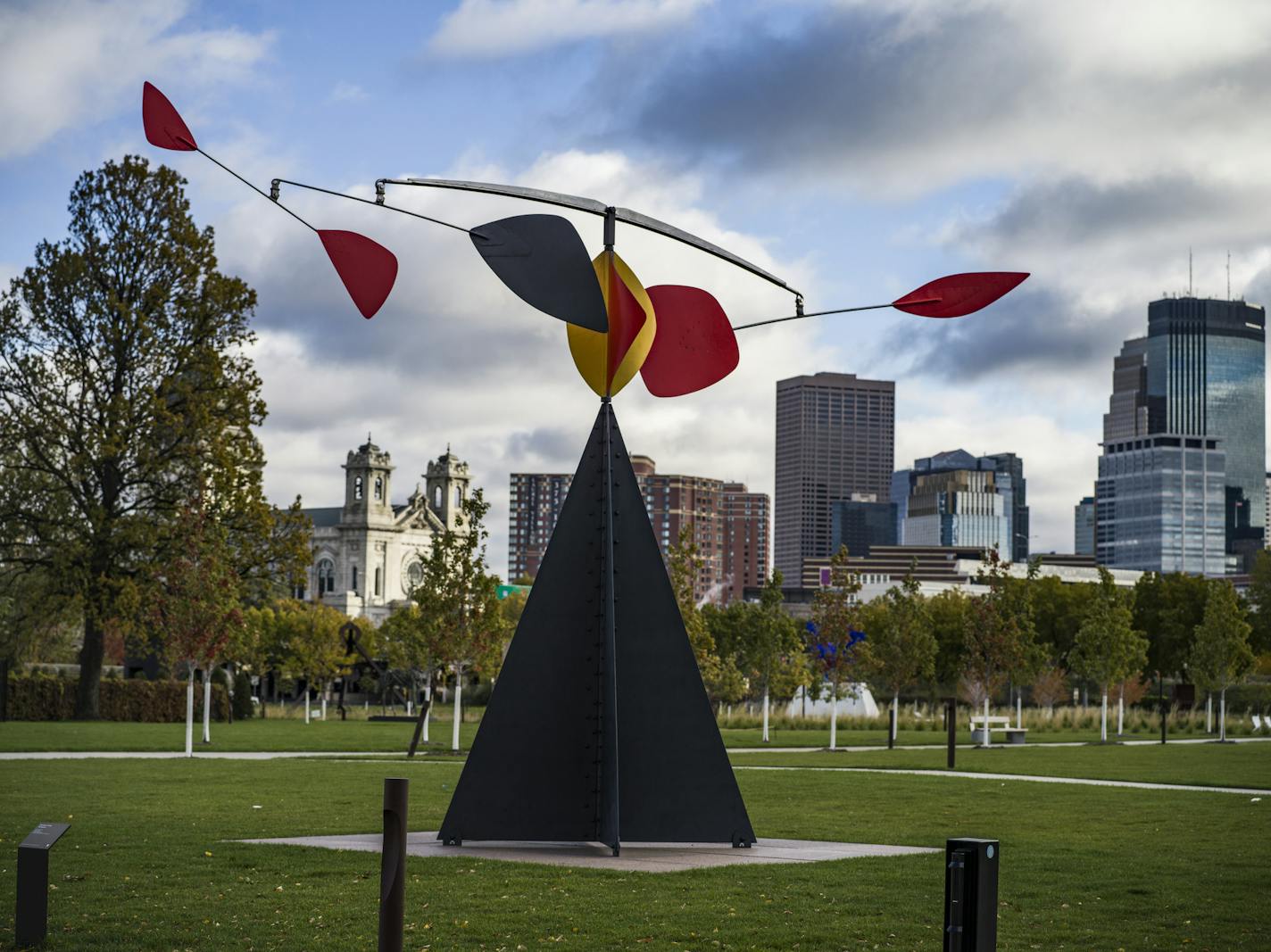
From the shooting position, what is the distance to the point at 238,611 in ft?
96.7

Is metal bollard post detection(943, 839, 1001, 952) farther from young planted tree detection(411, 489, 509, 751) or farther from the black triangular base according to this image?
young planted tree detection(411, 489, 509, 751)

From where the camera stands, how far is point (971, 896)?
18.2ft

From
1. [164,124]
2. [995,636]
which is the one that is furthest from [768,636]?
[164,124]

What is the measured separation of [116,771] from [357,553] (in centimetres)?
13627

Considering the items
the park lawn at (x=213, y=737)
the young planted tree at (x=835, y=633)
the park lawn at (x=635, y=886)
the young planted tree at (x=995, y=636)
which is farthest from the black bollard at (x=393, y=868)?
the young planted tree at (x=995, y=636)

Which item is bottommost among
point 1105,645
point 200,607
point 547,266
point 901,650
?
point 901,650

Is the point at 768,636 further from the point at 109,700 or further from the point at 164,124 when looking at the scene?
the point at 164,124

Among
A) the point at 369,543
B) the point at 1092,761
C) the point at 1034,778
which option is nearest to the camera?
the point at 1034,778

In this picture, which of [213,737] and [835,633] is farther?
[835,633]

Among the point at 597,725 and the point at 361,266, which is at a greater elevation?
the point at 361,266

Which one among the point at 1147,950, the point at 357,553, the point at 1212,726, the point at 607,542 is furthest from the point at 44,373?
the point at 357,553

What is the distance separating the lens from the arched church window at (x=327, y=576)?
156250mm

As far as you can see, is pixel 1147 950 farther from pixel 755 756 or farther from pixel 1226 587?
pixel 1226 587

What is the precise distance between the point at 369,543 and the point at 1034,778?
136 meters
